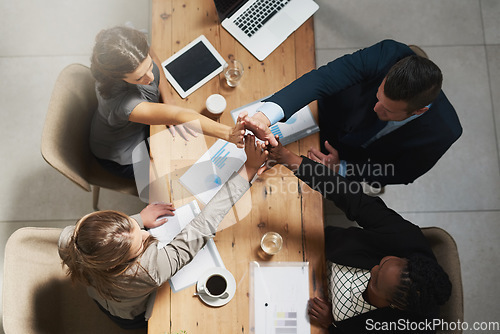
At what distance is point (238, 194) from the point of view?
5.41 feet

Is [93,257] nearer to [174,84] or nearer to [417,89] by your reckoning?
[174,84]

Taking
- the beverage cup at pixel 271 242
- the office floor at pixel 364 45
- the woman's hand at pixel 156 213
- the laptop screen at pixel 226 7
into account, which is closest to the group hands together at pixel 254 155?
the woman's hand at pixel 156 213

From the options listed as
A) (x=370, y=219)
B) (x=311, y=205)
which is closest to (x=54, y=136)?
(x=311, y=205)

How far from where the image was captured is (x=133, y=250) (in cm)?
144

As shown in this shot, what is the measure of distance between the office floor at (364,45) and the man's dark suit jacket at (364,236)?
32.2 inches

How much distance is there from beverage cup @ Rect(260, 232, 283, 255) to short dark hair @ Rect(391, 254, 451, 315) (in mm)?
468

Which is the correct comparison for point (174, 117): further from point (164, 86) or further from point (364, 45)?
point (364, 45)

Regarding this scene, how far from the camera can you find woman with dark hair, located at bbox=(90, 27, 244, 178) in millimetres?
1573

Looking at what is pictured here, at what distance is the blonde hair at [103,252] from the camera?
1.33 metres

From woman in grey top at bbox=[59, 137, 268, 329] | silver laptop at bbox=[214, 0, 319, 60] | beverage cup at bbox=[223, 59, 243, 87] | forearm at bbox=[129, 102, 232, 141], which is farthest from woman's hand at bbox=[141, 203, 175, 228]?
silver laptop at bbox=[214, 0, 319, 60]

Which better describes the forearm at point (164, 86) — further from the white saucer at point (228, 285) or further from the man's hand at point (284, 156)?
the white saucer at point (228, 285)

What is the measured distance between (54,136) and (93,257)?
2.13 ft

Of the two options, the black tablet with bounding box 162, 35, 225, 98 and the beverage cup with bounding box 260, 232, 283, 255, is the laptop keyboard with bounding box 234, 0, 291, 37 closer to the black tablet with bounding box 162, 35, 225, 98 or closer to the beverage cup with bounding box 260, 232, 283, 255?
the black tablet with bounding box 162, 35, 225, 98

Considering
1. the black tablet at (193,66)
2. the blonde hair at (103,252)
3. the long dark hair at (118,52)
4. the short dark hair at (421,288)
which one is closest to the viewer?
the blonde hair at (103,252)
